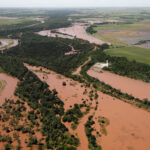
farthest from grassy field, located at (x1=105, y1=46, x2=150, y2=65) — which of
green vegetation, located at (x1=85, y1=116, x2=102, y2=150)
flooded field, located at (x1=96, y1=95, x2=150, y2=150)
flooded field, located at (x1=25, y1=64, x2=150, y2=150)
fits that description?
green vegetation, located at (x1=85, y1=116, x2=102, y2=150)

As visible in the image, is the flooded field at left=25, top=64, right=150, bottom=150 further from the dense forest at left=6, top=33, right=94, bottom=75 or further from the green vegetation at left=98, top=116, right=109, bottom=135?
the dense forest at left=6, top=33, right=94, bottom=75

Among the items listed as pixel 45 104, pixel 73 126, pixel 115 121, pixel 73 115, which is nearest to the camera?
pixel 73 126

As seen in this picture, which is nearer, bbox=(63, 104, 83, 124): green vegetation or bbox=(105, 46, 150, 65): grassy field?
bbox=(63, 104, 83, 124): green vegetation

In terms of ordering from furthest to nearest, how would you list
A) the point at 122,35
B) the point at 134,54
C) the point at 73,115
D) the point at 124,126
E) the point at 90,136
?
the point at 122,35
the point at 134,54
the point at 73,115
the point at 124,126
the point at 90,136

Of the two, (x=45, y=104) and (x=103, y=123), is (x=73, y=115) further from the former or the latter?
(x=45, y=104)

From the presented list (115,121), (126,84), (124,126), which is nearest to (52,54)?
(126,84)

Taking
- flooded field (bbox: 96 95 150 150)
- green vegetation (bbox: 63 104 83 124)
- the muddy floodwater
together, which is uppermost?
the muddy floodwater

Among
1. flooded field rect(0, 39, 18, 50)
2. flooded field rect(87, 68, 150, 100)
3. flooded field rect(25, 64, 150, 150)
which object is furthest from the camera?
flooded field rect(0, 39, 18, 50)
